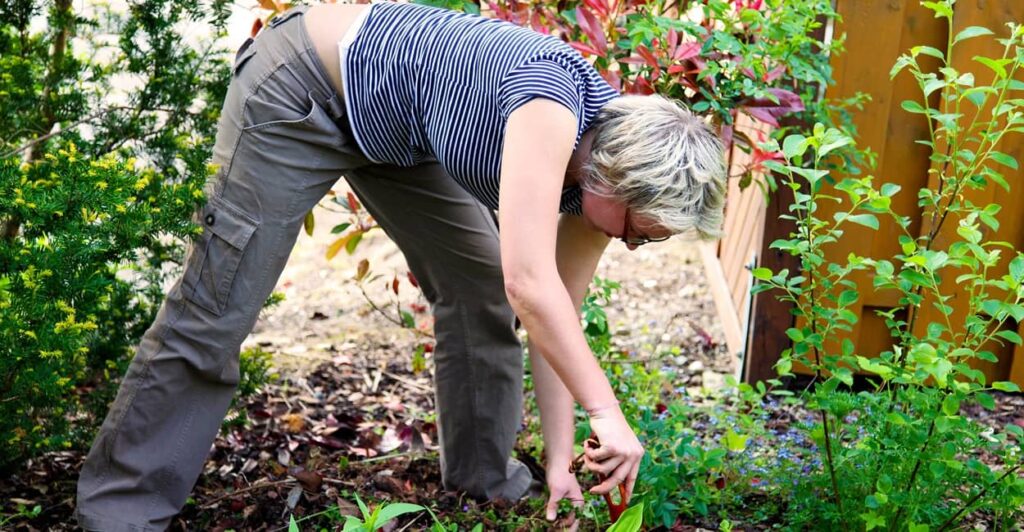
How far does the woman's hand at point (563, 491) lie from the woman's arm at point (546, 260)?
15.3 inches

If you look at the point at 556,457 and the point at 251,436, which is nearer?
the point at 556,457

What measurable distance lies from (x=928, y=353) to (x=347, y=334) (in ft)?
9.41

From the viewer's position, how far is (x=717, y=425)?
10.3 ft

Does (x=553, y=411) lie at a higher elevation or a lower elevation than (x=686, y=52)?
lower

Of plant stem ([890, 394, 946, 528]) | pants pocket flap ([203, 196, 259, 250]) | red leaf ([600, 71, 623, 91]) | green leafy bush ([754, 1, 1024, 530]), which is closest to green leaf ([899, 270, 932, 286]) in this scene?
green leafy bush ([754, 1, 1024, 530])

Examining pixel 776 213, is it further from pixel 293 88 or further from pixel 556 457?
pixel 293 88

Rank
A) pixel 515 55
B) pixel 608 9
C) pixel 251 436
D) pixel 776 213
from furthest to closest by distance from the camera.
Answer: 1. pixel 776 213
2. pixel 251 436
3. pixel 608 9
4. pixel 515 55

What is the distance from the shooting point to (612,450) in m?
1.83

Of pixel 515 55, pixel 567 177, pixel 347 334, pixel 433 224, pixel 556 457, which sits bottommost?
pixel 347 334

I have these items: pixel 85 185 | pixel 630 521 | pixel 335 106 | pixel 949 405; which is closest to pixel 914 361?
pixel 949 405

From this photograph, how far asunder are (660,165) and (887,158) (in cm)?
174

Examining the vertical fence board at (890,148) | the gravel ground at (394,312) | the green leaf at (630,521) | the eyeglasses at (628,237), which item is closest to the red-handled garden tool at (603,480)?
the green leaf at (630,521)

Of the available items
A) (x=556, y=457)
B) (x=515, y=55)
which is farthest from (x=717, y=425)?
(x=515, y=55)

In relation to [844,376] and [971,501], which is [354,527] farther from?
[971,501]
